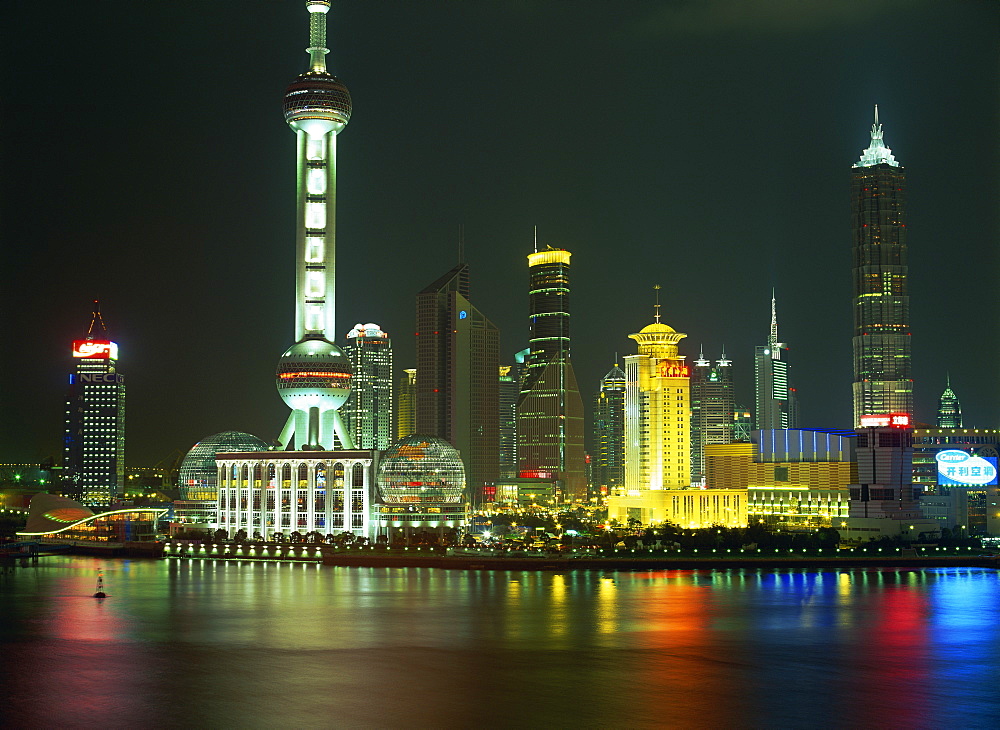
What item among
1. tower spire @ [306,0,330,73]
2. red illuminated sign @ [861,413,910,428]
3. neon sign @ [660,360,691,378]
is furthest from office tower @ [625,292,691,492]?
tower spire @ [306,0,330,73]

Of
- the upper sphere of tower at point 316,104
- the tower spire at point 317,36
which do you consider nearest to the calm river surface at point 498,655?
the upper sphere of tower at point 316,104

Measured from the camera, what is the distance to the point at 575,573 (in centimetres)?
10606

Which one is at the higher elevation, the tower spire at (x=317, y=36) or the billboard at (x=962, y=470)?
the tower spire at (x=317, y=36)

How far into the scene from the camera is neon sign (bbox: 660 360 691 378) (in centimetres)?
17450

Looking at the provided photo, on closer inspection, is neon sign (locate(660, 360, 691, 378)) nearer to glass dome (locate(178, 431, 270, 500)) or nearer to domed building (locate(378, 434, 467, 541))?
domed building (locate(378, 434, 467, 541))

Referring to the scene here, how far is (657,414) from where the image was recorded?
17375 centimetres

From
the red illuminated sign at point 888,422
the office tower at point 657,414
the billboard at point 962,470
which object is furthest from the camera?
the office tower at point 657,414

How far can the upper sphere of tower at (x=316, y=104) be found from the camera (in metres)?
144

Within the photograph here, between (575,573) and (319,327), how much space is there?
5337 cm

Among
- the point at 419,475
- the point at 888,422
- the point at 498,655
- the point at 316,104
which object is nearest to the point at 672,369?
the point at 888,422

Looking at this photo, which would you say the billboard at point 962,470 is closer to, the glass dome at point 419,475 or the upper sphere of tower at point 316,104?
the glass dome at point 419,475

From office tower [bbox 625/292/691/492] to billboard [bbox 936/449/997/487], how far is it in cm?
3974

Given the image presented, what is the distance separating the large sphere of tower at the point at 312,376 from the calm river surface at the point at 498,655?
51.4 metres

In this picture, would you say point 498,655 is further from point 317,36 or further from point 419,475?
point 317,36
